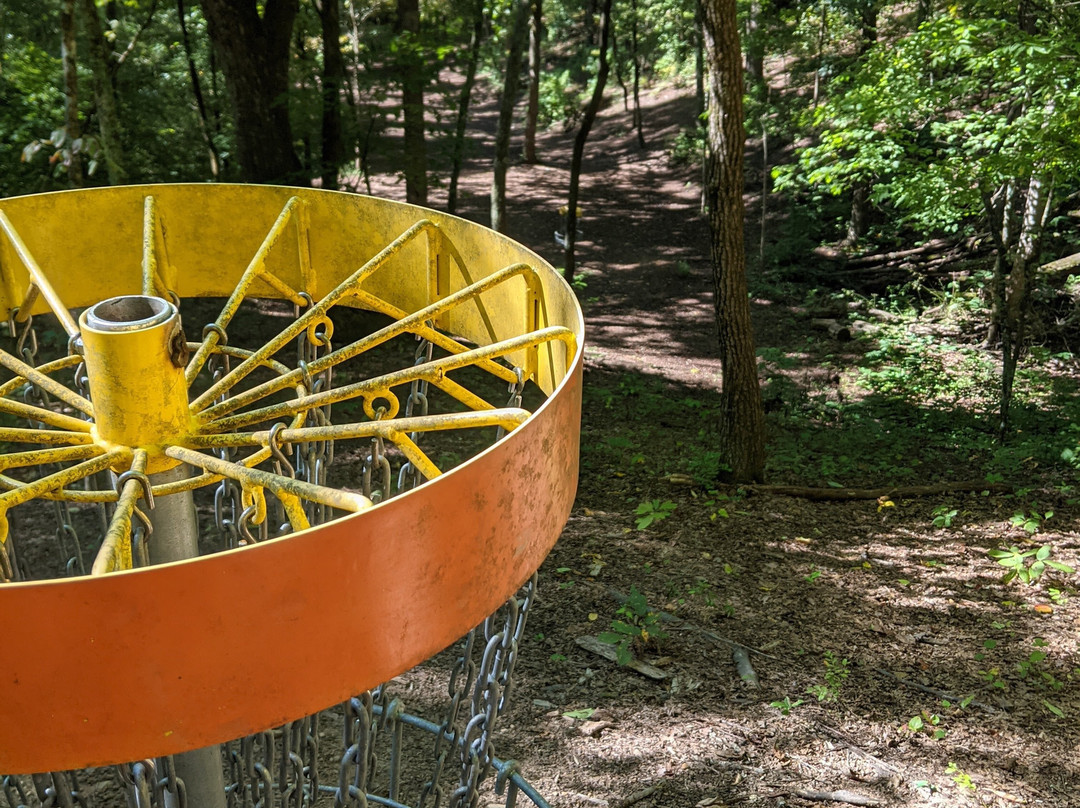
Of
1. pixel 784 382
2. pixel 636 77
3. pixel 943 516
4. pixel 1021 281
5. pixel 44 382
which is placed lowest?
pixel 943 516

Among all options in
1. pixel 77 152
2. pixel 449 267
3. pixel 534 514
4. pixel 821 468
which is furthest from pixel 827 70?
pixel 534 514

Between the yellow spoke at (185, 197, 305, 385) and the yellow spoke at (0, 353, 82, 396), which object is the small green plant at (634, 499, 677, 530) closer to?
the yellow spoke at (185, 197, 305, 385)

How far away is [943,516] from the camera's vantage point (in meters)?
7.77

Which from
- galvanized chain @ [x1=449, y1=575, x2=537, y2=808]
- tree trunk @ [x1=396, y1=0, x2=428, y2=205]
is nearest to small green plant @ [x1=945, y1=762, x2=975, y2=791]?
galvanized chain @ [x1=449, y1=575, x2=537, y2=808]

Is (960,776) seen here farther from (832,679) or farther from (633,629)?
(633,629)

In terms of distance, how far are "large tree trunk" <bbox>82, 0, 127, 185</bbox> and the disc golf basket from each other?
6063 millimetres

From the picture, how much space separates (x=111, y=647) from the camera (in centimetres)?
120

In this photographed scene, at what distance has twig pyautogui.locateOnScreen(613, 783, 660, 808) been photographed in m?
4.39

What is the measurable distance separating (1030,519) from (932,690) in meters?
2.95

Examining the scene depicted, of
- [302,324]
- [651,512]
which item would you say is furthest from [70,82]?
[302,324]

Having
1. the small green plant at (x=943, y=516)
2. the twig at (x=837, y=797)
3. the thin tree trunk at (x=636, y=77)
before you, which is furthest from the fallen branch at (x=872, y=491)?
the thin tree trunk at (x=636, y=77)

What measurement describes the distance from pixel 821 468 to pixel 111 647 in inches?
341

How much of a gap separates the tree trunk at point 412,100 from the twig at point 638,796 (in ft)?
26.9

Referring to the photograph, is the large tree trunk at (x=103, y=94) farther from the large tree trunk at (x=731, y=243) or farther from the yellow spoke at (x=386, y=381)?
the yellow spoke at (x=386, y=381)
